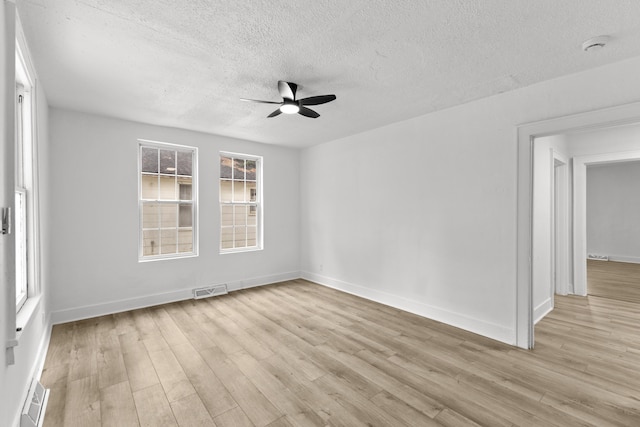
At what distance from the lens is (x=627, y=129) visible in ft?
14.6

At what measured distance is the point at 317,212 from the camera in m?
5.82

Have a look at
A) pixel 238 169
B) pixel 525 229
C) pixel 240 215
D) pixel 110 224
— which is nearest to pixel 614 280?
pixel 525 229

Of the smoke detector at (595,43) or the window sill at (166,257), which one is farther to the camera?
the window sill at (166,257)

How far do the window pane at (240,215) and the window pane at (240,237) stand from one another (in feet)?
0.31

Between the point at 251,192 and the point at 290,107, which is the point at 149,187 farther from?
the point at 290,107

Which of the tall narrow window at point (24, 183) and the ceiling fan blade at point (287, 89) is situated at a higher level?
the ceiling fan blade at point (287, 89)

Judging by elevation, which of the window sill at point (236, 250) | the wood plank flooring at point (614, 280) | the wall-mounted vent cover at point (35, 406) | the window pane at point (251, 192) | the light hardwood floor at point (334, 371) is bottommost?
the light hardwood floor at point (334, 371)

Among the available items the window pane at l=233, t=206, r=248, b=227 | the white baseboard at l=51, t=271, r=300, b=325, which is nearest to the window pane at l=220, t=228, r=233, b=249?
the window pane at l=233, t=206, r=248, b=227

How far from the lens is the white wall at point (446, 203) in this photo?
10.1 ft

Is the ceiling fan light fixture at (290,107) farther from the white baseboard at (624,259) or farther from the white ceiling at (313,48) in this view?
the white baseboard at (624,259)

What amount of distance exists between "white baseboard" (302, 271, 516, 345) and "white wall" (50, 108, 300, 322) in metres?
2.03

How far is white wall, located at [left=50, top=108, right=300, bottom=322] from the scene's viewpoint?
381 centimetres

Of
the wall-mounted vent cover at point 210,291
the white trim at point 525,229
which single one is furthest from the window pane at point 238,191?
the white trim at point 525,229

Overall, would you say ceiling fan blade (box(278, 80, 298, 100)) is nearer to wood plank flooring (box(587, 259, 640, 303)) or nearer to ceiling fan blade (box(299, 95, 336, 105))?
ceiling fan blade (box(299, 95, 336, 105))
